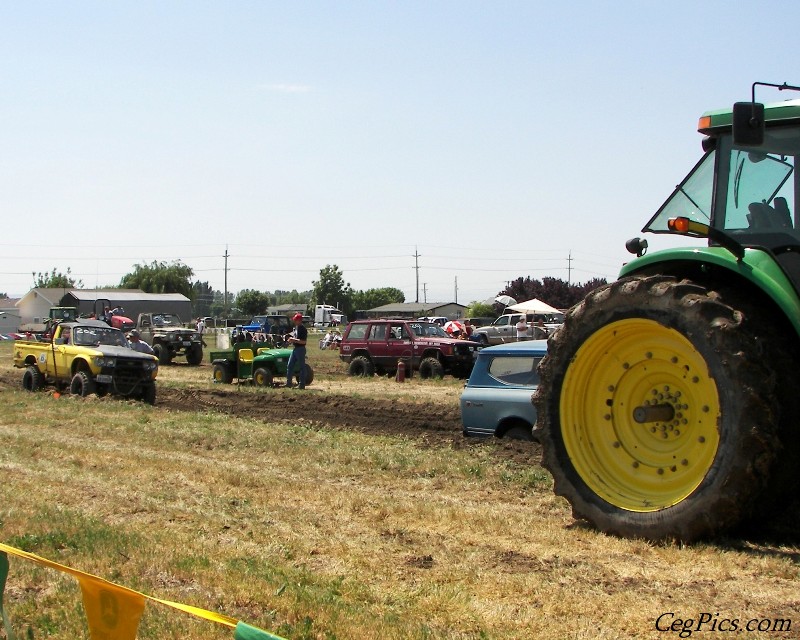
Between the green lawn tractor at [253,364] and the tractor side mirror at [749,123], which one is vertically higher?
the tractor side mirror at [749,123]

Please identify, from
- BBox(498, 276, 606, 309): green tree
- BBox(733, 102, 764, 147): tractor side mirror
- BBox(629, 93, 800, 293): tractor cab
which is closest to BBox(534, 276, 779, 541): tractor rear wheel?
BBox(629, 93, 800, 293): tractor cab

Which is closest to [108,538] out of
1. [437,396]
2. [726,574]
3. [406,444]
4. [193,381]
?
[726,574]

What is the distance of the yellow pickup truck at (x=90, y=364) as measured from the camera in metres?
18.0

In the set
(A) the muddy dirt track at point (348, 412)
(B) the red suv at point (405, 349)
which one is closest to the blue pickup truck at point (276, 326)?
(B) the red suv at point (405, 349)

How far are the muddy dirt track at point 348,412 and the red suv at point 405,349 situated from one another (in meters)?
5.25

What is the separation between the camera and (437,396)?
19.7 metres

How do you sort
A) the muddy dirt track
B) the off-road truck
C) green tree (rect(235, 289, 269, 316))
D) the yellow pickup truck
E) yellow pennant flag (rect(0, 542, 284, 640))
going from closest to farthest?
1. yellow pennant flag (rect(0, 542, 284, 640))
2. the muddy dirt track
3. the yellow pickup truck
4. the off-road truck
5. green tree (rect(235, 289, 269, 316))

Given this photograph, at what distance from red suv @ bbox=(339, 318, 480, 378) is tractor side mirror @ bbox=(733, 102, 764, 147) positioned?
1901 centimetres

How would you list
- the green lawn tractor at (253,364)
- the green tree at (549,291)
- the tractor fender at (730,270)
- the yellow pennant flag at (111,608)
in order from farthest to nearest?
the green tree at (549,291)
the green lawn tractor at (253,364)
the tractor fender at (730,270)
the yellow pennant flag at (111,608)

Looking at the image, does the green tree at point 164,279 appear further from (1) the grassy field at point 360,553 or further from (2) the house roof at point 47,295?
(1) the grassy field at point 360,553

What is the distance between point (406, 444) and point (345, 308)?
87111 millimetres

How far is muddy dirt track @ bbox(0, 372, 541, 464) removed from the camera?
438 inches

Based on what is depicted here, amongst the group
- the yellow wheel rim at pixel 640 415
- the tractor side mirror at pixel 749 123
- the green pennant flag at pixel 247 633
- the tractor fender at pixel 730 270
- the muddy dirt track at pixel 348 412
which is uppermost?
the tractor side mirror at pixel 749 123

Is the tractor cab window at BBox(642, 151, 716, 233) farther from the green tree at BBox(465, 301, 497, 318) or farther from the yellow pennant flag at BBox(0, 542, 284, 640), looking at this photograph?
the green tree at BBox(465, 301, 497, 318)
